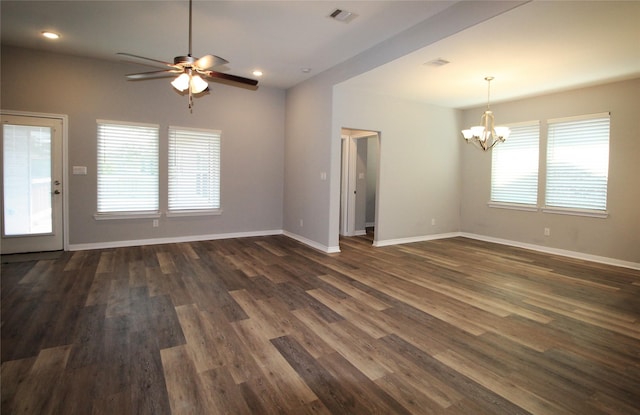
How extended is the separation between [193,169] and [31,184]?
2.36 m

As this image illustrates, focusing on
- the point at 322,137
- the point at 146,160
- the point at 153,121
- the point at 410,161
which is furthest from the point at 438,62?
the point at 146,160

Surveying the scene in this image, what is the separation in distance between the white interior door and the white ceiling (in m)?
1.23

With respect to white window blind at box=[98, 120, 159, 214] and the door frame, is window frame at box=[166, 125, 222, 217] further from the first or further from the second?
the door frame

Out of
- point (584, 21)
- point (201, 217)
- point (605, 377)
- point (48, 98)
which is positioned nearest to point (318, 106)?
point (201, 217)

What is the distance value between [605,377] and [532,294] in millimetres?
1673

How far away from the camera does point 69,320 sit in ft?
9.53

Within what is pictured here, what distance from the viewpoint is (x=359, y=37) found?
418 centimetres

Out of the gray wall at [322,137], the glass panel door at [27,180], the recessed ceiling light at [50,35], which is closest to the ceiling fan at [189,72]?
the recessed ceiling light at [50,35]

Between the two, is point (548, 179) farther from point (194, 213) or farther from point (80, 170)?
point (80, 170)

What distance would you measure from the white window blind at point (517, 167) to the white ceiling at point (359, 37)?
1052 mm

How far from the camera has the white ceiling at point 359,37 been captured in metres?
3.35

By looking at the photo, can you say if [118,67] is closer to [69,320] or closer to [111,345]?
[69,320]

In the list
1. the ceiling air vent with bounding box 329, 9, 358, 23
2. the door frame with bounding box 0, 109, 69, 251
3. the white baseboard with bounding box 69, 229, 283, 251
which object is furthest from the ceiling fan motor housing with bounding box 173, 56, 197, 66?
the white baseboard with bounding box 69, 229, 283, 251

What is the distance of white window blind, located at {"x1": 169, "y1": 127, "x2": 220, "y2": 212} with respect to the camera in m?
6.04
